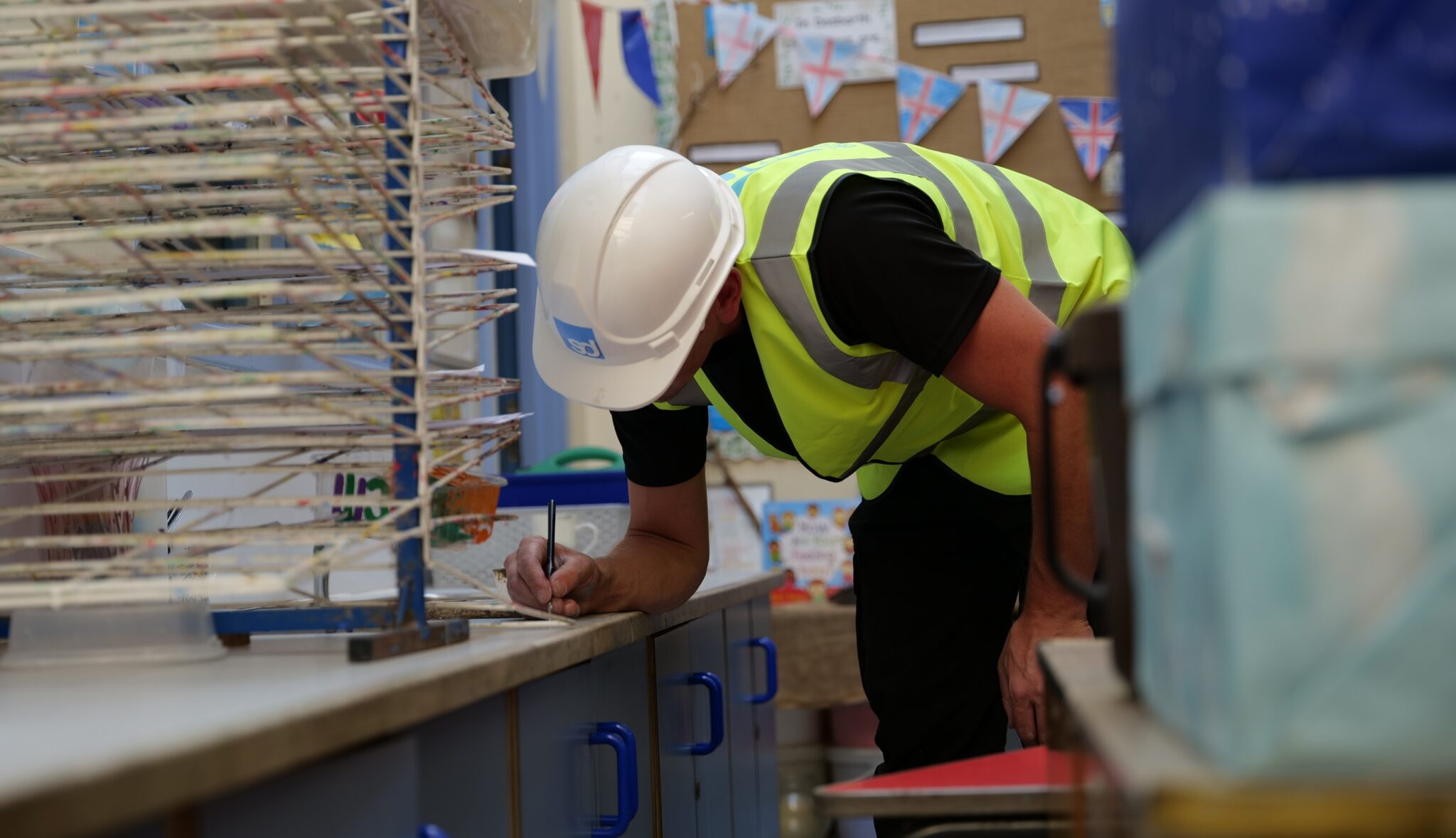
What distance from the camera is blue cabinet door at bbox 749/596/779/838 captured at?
214cm

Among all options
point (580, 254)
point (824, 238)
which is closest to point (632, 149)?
point (580, 254)

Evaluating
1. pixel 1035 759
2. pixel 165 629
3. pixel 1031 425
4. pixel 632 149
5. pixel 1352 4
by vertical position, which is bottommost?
pixel 1035 759

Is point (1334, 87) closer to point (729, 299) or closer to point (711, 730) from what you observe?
point (729, 299)

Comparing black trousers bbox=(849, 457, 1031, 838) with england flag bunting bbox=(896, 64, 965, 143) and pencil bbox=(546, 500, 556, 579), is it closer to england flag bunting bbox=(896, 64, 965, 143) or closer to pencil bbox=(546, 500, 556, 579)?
pencil bbox=(546, 500, 556, 579)

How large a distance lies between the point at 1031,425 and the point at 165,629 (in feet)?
2.65

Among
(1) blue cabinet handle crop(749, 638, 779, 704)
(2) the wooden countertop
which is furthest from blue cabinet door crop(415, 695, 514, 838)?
(1) blue cabinet handle crop(749, 638, 779, 704)

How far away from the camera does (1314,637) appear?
44cm

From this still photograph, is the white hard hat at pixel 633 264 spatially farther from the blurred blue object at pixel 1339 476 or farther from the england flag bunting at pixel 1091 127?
the england flag bunting at pixel 1091 127

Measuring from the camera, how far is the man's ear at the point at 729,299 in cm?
140

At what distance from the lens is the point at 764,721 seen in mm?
2266

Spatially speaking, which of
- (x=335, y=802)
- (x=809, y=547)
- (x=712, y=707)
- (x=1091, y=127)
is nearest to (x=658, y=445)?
(x=712, y=707)

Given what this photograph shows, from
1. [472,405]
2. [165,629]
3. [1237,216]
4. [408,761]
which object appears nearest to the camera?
[1237,216]

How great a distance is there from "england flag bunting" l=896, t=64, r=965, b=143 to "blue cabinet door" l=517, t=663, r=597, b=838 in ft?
7.18

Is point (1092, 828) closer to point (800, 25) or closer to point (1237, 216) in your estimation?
point (1237, 216)
